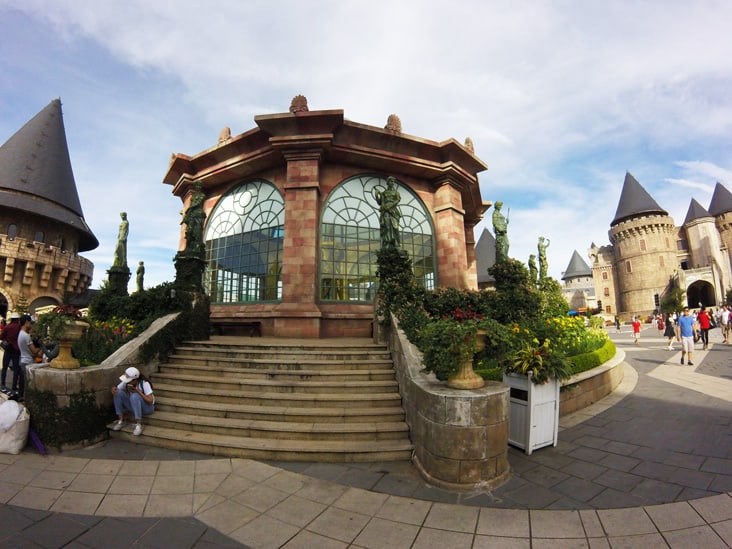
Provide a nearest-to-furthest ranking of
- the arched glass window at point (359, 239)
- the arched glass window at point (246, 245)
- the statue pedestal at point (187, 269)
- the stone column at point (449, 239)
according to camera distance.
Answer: the statue pedestal at point (187, 269) → the arched glass window at point (359, 239) → the arched glass window at point (246, 245) → the stone column at point (449, 239)

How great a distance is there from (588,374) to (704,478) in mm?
3131

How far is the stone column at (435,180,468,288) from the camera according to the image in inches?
539

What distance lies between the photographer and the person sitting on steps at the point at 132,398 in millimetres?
5535

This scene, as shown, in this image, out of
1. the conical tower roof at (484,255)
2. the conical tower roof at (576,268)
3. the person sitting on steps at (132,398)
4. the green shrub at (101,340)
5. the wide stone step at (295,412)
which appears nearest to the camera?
the wide stone step at (295,412)

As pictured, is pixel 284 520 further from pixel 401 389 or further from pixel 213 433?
pixel 401 389

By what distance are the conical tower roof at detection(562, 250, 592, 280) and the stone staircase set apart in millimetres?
92744

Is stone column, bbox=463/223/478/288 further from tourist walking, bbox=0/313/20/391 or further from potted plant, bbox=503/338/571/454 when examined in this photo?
tourist walking, bbox=0/313/20/391

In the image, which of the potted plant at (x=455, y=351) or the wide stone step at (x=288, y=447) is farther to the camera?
the wide stone step at (x=288, y=447)

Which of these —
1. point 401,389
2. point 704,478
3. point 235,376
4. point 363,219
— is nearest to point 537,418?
point 704,478

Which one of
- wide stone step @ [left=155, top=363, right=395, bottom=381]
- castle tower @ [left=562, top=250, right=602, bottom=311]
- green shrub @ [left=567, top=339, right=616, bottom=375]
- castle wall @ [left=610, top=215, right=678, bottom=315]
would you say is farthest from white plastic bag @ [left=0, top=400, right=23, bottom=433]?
castle tower @ [left=562, top=250, right=602, bottom=311]

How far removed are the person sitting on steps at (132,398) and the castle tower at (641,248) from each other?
73.9m

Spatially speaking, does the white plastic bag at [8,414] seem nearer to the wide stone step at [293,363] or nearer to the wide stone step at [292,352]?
the wide stone step at [293,363]

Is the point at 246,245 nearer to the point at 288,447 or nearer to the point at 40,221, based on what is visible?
the point at 288,447

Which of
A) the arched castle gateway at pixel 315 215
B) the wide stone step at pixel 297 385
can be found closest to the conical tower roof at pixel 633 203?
the arched castle gateway at pixel 315 215
